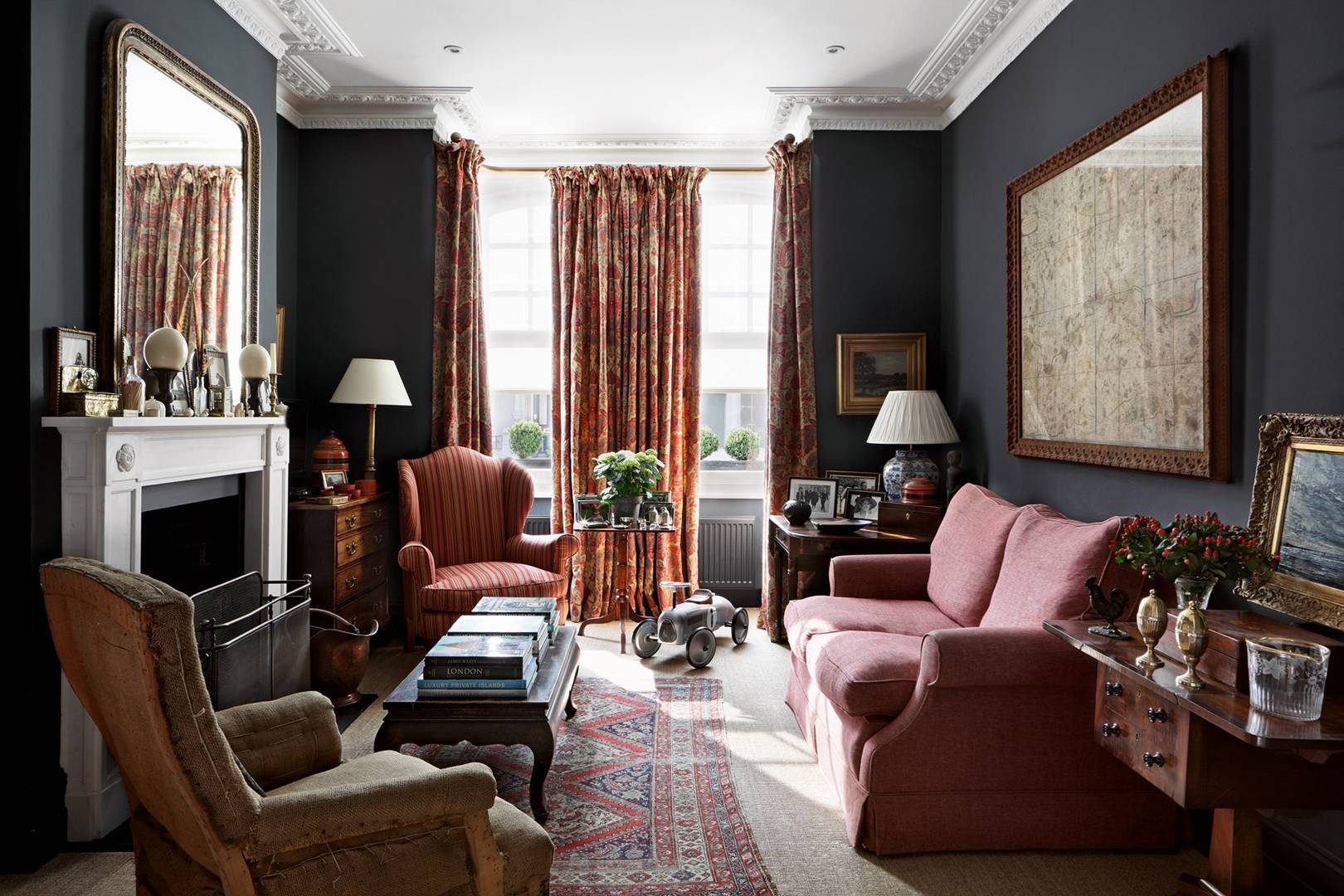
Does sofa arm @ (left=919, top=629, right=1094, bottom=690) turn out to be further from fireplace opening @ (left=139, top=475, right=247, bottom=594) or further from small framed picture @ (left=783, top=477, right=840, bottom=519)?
fireplace opening @ (left=139, top=475, right=247, bottom=594)

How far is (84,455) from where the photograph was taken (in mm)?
2654

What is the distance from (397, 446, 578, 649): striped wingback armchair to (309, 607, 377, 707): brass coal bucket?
0.62m

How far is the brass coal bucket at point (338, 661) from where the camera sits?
373 centimetres

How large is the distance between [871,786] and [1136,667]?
89 centimetres

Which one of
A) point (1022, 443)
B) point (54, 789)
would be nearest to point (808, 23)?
point (1022, 443)

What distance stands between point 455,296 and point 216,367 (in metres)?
1.94

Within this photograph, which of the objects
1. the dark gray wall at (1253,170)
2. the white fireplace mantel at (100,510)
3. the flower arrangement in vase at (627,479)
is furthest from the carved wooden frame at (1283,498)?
the white fireplace mantel at (100,510)

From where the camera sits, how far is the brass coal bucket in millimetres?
3732

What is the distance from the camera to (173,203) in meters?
3.30

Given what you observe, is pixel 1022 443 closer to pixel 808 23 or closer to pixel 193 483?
pixel 808 23

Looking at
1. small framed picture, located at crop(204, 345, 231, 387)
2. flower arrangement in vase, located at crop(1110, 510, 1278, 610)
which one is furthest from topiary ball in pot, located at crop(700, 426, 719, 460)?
flower arrangement in vase, located at crop(1110, 510, 1278, 610)

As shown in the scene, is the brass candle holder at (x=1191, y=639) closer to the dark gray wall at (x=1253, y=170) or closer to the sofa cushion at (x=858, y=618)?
the dark gray wall at (x=1253, y=170)

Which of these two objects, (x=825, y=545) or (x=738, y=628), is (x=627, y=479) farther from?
(x=825, y=545)

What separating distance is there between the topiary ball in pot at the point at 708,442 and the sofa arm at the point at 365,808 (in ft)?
13.9
